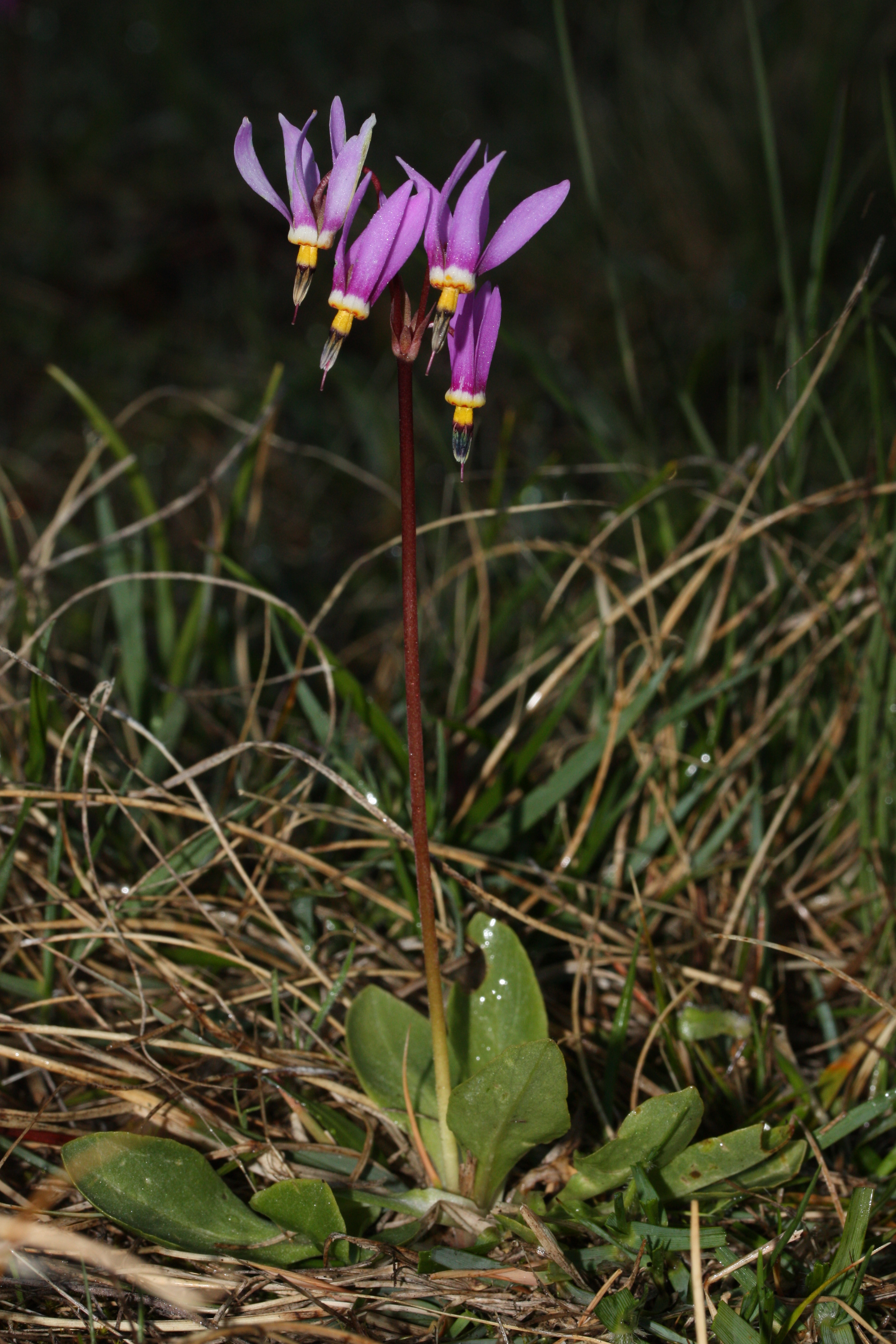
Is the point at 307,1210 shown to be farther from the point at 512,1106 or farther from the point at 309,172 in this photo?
the point at 309,172

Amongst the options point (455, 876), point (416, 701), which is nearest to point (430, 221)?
point (416, 701)

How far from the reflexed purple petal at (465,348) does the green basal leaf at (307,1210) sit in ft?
3.12

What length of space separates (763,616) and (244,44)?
185 inches

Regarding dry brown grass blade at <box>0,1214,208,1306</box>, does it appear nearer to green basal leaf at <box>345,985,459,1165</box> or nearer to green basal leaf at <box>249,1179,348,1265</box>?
green basal leaf at <box>249,1179,348,1265</box>

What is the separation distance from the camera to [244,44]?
523 cm

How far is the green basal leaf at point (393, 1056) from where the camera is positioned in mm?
1430

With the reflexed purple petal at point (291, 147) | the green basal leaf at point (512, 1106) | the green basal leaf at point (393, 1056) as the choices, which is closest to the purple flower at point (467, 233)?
the reflexed purple petal at point (291, 147)

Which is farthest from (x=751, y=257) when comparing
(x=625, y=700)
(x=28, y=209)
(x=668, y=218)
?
(x=28, y=209)

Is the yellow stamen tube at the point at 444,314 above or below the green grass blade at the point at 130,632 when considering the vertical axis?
above

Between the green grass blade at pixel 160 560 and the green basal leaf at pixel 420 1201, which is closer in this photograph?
the green basal leaf at pixel 420 1201

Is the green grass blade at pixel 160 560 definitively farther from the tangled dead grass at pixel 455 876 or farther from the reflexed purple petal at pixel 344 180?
the reflexed purple petal at pixel 344 180

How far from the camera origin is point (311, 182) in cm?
104

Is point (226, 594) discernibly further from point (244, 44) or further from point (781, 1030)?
point (244, 44)

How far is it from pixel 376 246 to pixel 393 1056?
40.9 inches
